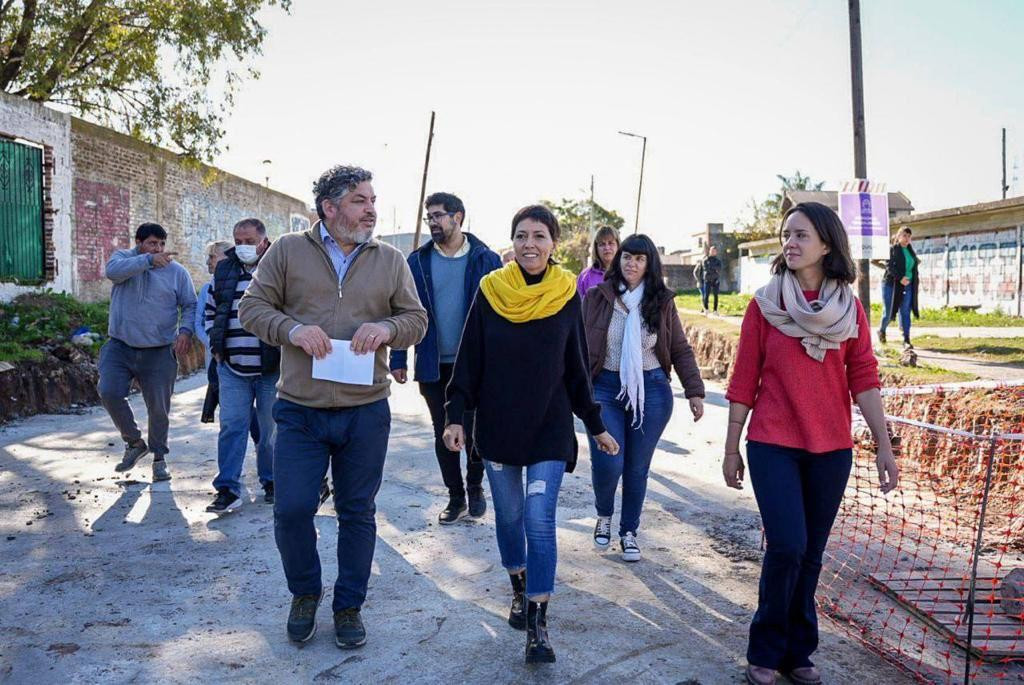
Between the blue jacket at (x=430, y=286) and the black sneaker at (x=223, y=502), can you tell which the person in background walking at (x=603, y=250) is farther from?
the black sneaker at (x=223, y=502)

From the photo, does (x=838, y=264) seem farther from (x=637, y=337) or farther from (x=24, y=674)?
(x=24, y=674)

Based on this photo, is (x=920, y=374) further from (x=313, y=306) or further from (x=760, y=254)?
(x=760, y=254)

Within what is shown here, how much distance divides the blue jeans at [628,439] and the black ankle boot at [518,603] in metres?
1.42

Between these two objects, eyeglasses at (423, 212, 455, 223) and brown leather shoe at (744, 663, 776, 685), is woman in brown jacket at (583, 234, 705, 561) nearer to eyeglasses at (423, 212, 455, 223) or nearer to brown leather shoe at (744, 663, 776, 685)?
eyeglasses at (423, 212, 455, 223)

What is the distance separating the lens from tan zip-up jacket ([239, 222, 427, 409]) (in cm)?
409

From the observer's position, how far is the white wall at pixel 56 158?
15453 mm

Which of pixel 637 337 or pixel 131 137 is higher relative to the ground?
pixel 131 137

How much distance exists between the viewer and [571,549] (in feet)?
18.6

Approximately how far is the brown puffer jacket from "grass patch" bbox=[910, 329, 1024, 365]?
8.59 meters

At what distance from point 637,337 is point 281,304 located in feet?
7.74

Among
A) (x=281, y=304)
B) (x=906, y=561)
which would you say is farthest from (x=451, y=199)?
(x=906, y=561)

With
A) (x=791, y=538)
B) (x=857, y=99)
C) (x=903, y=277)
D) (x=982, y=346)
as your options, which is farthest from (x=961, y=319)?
(x=791, y=538)

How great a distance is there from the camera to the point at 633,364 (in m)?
5.56

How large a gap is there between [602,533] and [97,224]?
16.4m
